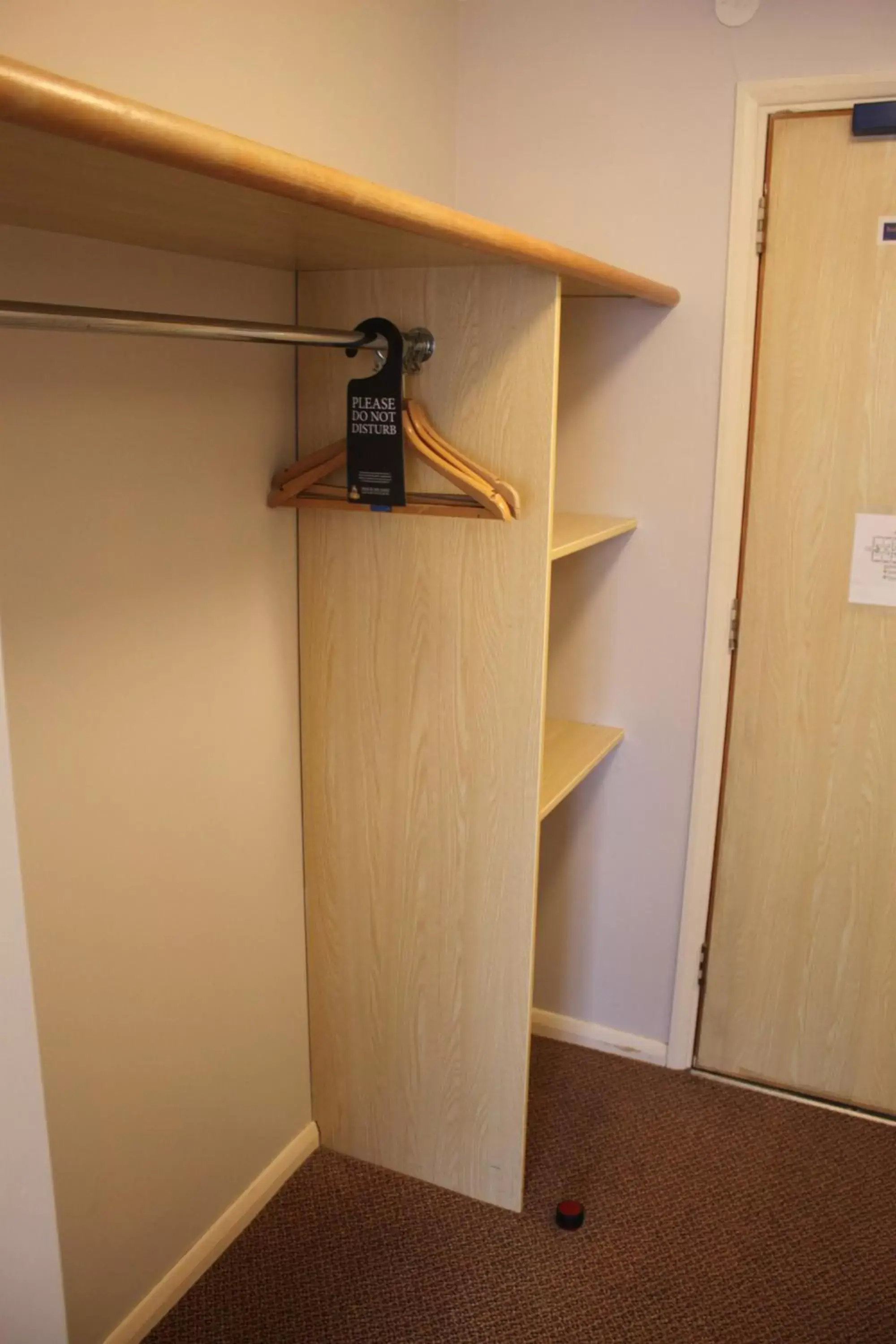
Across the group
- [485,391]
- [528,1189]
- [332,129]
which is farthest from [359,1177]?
[332,129]

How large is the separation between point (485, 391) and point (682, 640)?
33.9 inches

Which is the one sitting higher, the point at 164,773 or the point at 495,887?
the point at 164,773

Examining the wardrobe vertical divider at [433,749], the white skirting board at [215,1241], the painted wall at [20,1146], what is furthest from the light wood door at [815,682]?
the painted wall at [20,1146]

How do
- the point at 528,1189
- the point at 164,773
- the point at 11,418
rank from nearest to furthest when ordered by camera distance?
the point at 11,418 → the point at 164,773 → the point at 528,1189

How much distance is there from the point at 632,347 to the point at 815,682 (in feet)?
2.69

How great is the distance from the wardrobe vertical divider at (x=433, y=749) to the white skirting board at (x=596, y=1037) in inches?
24.8

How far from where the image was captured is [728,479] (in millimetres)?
2365

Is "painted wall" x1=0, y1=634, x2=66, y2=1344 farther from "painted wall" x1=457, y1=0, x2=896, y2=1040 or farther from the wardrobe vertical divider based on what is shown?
"painted wall" x1=457, y1=0, x2=896, y2=1040

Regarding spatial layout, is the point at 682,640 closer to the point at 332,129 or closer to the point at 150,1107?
the point at 332,129

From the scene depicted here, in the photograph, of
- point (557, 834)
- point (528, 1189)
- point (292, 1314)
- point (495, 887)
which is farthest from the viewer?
point (557, 834)

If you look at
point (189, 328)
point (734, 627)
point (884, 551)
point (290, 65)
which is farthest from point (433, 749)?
point (290, 65)

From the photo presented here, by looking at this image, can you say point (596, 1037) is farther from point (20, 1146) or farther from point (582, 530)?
point (20, 1146)

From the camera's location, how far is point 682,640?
249 cm

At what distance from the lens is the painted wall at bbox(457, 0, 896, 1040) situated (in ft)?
7.37
